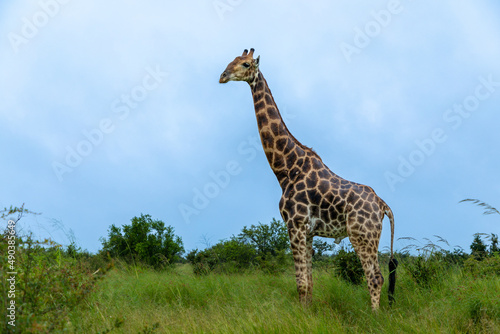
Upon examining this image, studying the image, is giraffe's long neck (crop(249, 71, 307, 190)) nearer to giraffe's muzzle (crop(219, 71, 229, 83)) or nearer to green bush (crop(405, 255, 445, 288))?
giraffe's muzzle (crop(219, 71, 229, 83))

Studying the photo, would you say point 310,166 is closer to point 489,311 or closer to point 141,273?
point 489,311

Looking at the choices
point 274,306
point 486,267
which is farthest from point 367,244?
point 486,267

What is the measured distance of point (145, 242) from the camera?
13.6 meters

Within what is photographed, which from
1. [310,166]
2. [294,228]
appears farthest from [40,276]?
[310,166]

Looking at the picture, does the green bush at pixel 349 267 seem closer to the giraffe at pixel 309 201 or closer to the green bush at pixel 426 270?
the green bush at pixel 426 270

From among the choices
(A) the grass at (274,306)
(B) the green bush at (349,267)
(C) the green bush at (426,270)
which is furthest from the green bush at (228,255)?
(C) the green bush at (426,270)

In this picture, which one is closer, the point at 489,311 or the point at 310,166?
the point at 489,311

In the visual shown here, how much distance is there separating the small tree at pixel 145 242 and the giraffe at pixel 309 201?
6.20 m

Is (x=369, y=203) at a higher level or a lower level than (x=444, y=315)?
higher

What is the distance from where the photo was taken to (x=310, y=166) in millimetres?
8766

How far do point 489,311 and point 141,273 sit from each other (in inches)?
312

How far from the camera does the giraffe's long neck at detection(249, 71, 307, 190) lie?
880 cm

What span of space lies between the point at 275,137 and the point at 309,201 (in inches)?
58.4

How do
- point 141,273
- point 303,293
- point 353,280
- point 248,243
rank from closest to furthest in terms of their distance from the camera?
point 303,293 < point 353,280 < point 141,273 < point 248,243
